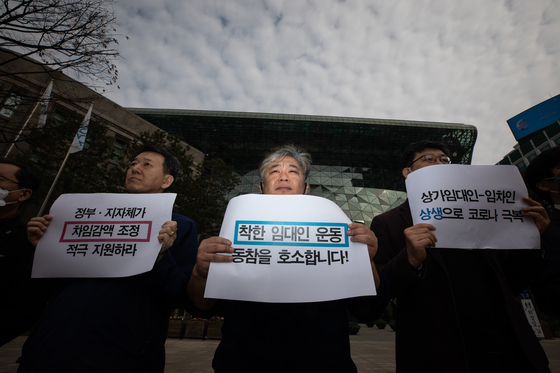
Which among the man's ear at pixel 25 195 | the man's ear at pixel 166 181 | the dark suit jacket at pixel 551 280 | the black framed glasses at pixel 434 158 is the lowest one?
the dark suit jacket at pixel 551 280

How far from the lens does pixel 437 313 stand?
152 centimetres

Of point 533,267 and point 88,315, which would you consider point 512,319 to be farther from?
point 88,315

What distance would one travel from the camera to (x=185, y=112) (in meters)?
29.7

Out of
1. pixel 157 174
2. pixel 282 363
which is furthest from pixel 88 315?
pixel 157 174

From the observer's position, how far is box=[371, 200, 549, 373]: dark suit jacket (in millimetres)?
1395

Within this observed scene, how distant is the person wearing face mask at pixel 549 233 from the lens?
1.73 meters

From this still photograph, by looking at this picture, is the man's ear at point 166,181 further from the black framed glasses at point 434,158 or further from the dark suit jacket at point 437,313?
the black framed glasses at point 434,158

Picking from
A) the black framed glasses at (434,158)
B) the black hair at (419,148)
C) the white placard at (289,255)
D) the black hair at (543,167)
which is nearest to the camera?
the white placard at (289,255)

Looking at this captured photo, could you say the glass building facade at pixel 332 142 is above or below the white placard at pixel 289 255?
above

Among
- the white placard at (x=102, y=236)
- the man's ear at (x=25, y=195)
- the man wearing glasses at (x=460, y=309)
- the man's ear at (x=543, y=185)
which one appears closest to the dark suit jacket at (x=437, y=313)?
the man wearing glasses at (x=460, y=309)

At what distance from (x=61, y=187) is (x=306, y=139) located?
25726mm

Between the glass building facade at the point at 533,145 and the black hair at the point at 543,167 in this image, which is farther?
the glass building facade at the point at 533,145

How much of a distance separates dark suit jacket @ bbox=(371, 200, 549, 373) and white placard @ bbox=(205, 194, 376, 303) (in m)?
0.48

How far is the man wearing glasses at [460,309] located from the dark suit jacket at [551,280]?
0.13 m
